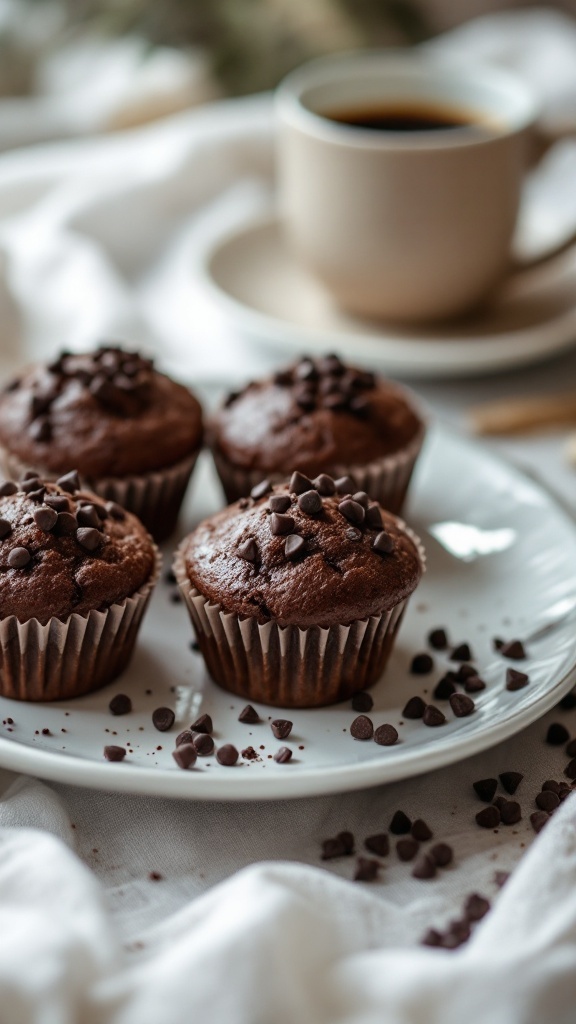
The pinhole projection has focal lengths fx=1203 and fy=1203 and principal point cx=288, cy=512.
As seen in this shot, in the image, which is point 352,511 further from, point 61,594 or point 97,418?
point 97,418

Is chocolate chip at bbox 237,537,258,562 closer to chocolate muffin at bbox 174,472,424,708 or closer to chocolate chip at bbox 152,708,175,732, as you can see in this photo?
chocolate muffin at bbox 174,472,424,708

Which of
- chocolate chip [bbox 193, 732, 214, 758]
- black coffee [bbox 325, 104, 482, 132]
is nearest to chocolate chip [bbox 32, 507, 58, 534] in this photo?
chocolate chip [bbox 193, 732, 214, 758]

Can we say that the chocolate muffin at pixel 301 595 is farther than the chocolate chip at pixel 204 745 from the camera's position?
Yes

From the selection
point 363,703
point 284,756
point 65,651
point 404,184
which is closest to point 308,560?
point 363,703

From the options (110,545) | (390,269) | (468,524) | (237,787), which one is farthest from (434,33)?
(237,787)

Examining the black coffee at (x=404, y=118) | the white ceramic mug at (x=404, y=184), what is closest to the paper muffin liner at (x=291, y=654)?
the white ceramic mug at (x=404, y=184)

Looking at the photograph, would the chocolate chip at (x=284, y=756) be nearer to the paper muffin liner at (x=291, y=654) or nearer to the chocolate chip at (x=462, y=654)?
the paper muffin liner at (x=291, y=654)
